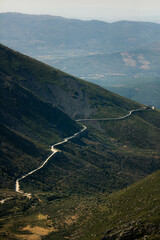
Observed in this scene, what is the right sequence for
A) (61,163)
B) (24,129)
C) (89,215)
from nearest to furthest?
(89,215) → (61,163) → (24,129)

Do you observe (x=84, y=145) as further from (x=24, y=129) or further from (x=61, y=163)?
(x=61, y=163)

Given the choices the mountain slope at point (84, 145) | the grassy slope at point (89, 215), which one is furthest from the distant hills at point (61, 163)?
the grassy slope at point (89, 215)

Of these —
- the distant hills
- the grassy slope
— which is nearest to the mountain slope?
the distant hills

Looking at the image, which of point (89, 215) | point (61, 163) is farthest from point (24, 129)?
point (89, 215)

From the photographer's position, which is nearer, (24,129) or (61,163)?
(61,163)

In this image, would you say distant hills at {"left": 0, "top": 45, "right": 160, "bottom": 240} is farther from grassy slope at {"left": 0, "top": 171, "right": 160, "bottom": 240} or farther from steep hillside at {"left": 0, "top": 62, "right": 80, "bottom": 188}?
grassy slope at {"left": 0, "top": 171, "right": 160, "bottom": 240}

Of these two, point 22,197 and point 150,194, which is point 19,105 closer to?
point 22,197

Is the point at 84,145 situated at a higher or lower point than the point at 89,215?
lower

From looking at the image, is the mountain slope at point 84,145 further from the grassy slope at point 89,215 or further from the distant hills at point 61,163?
the grassy slope at point 89,215

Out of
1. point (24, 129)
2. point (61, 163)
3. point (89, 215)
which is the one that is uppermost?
point (24, 129)
